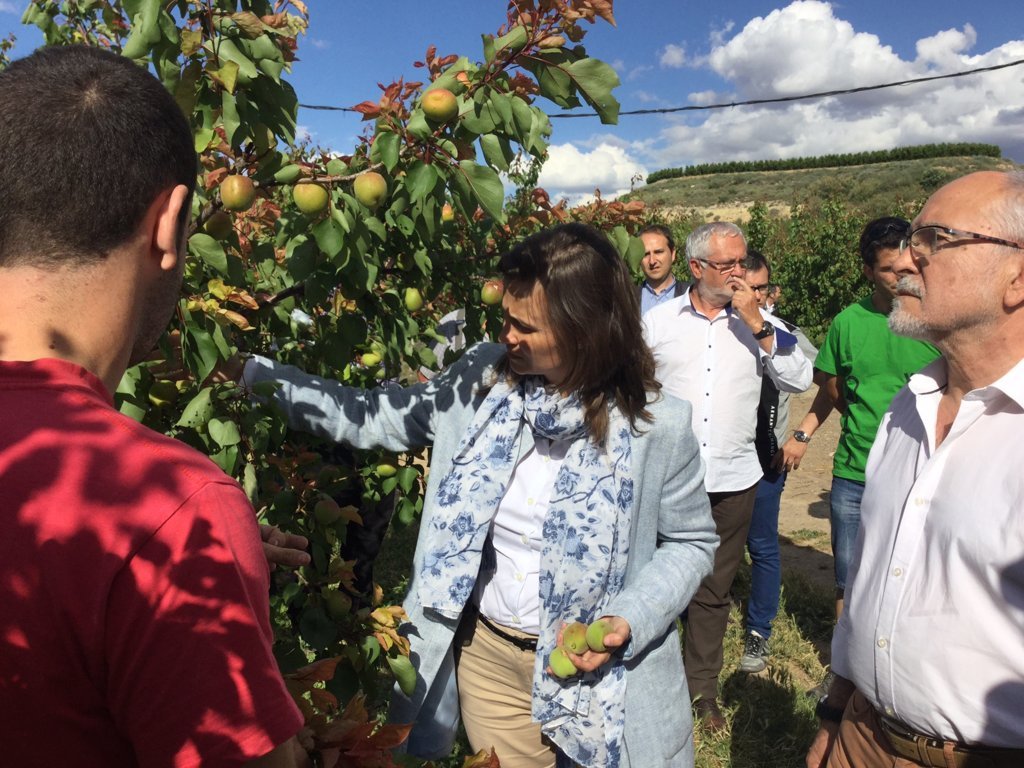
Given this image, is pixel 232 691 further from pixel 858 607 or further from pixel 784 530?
pixel 784 530

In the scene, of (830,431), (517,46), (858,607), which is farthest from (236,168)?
(830,431)

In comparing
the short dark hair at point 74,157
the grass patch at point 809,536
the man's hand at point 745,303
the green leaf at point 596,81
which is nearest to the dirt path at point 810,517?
the grass patch at point 809,536

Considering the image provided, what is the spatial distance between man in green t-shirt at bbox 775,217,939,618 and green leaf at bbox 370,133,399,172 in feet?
8.58

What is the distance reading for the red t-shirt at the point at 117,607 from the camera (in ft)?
2.16

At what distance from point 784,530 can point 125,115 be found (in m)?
6.38

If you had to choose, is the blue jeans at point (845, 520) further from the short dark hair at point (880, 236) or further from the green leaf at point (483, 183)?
the green leaf at point (483, 183)

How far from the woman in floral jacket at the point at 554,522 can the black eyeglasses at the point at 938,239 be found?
66cm

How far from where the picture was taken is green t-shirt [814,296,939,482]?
3305 mm

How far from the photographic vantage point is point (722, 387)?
133 inches

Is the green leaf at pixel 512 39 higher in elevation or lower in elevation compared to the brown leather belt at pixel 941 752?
higher

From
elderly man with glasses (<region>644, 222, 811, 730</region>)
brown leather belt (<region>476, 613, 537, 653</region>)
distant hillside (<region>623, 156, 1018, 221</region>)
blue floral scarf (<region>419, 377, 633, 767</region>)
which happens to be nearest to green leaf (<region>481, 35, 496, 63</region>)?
blue floral scarf (<region>419, 377, 633, 767</region>)

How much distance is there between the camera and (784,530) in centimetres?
638

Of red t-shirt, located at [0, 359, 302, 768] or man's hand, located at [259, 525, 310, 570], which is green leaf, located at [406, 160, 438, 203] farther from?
red t-shirt, located at [0, 359, 302, 768]

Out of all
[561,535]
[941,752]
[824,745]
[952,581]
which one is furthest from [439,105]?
[824,745]
